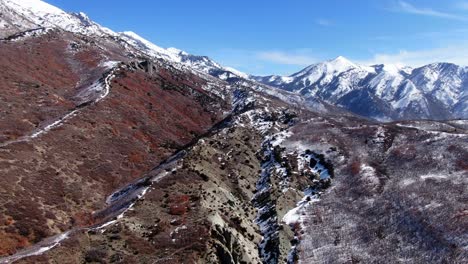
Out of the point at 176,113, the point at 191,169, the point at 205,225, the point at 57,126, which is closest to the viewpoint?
the point at 205,225

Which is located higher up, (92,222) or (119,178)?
(119,178)

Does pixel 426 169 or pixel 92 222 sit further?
pixel 426 169

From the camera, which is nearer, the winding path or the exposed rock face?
the exposed rock face

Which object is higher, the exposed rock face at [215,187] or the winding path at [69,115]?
the winding path at [69,115]

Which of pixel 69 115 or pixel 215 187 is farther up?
pixel 69 115

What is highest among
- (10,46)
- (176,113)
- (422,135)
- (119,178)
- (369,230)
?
(10,46)

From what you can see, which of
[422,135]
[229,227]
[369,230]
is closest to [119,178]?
[229,227]

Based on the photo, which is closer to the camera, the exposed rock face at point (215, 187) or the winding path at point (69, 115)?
the exposed rock face at point (215, 187)

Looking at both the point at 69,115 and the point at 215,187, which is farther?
the point at 69,115

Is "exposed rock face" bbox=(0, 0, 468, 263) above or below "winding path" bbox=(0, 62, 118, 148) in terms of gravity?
below

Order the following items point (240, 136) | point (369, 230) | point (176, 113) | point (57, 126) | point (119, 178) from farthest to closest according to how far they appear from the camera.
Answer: point (176, 113) → point (240, 136) → point (57, 126) → point (119, 178) → point (369, 230)

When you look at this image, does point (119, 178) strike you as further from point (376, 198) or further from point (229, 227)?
point (376, 198)
